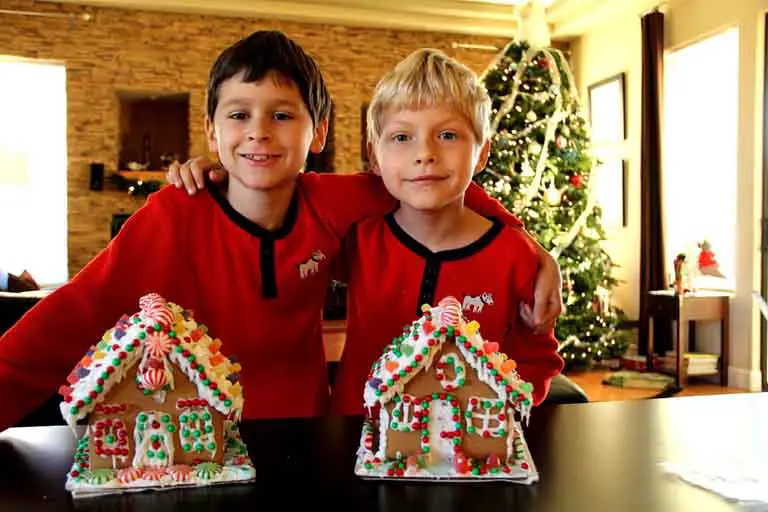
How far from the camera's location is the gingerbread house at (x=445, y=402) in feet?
2.62

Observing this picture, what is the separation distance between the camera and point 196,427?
78 cm

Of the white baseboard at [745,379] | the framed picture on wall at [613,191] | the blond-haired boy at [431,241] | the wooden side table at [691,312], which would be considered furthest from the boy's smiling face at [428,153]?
the framed picture on wall at [613,191]

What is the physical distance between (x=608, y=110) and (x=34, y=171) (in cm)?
552

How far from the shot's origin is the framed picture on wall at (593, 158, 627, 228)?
668 centimetres

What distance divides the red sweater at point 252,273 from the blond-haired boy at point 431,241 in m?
0.07

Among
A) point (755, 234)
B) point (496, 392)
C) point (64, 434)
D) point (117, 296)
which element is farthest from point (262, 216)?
point (755, 234)

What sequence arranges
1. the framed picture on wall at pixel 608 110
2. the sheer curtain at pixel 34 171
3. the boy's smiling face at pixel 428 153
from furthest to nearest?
1. the sheer curtain at pixel 34 171
2. the framed picture on wall at pixel 608 110
3. the boy's smiling face at pixel 428 153

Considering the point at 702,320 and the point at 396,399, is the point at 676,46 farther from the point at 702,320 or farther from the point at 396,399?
the point at 396,399

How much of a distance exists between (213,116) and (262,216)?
0.19m

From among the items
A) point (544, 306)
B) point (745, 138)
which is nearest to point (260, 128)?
point (544, 306)

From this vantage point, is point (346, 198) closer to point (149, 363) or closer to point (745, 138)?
point (149, 363)

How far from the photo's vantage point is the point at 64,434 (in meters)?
0.94

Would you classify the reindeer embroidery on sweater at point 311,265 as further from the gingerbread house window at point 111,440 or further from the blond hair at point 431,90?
the gingerbread house window at point 111,440

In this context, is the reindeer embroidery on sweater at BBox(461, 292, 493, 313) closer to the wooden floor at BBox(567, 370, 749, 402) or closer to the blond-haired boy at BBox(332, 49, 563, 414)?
the blond-haired boy at BBox(332, 49, 563, 414)
